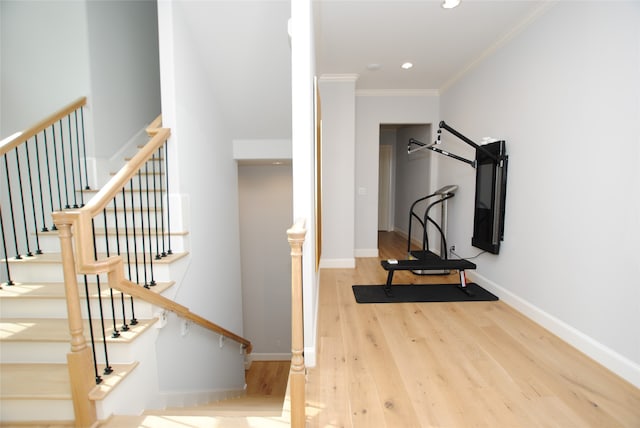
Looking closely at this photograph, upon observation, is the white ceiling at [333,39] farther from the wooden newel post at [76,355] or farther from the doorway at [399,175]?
the wooden newel post at [76,355]

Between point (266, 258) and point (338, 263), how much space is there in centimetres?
176

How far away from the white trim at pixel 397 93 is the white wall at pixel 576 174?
4.41 ft

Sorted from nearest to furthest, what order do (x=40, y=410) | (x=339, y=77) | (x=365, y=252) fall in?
(x=40, y=410), (x=339, y=77), (x=365, y=252)

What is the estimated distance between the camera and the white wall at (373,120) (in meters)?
4.26

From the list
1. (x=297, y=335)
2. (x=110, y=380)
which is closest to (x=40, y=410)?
(x=110, y=380)

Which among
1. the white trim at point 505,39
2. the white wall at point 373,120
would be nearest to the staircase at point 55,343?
the white wall at point 373,120

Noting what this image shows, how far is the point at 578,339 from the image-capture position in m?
1.98

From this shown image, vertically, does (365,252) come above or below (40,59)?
below

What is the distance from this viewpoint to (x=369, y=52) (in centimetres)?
303

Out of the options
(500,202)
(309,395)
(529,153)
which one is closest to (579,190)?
(529,153)

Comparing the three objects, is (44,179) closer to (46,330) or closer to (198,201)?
(198,201)

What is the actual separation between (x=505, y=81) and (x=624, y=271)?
1.98 m

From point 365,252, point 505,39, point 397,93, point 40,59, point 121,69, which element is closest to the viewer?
point 40,59

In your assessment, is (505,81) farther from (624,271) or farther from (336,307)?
(336,307)
